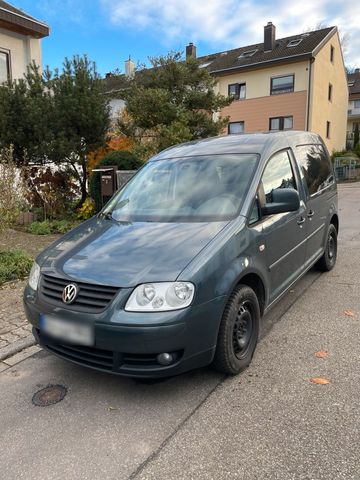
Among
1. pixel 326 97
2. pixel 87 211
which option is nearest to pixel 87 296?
pixel 87 211

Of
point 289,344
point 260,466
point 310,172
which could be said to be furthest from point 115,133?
point 260,466

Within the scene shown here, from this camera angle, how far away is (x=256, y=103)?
1155 inches

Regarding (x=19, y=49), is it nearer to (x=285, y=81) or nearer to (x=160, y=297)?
(x=160, y=297)

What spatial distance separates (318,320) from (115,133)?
30.1 feet

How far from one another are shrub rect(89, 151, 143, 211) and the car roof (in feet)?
15.9

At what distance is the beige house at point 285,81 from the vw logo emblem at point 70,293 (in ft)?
80.6

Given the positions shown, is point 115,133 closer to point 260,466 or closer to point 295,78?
point 260,466

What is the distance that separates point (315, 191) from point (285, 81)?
25.7m

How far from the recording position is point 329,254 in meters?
5.80

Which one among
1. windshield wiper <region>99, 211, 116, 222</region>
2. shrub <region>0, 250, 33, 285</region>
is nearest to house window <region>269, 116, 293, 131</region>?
shrub <region>0, 250, 33, 285</region>

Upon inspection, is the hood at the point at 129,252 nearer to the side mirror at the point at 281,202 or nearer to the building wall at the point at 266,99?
the side mirror at the point at 281,202

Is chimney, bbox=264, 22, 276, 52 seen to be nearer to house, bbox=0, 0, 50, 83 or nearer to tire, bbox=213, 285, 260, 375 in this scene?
house, bbox=0, 0, 50, 83

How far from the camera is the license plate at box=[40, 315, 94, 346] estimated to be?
2.71 meters

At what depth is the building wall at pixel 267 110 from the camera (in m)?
27.4
